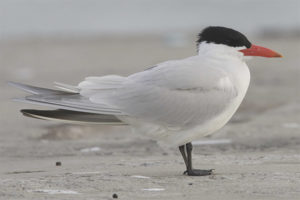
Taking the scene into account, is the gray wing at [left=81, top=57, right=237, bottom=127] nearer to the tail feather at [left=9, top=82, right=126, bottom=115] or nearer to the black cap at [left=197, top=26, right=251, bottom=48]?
the tail feather at [left=9, top=82, right=126, bottom=115]

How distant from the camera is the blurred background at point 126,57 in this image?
6707 mm

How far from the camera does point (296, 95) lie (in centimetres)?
952

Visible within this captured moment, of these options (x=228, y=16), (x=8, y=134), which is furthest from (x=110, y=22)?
(x=8, y=134)

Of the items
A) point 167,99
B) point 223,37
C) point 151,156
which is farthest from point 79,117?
point 151,156

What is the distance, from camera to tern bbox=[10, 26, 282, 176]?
5152mm

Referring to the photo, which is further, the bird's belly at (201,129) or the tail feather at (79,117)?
the bird's belly at (201,129)

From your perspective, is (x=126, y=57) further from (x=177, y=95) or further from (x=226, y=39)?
(x=177, y=95)

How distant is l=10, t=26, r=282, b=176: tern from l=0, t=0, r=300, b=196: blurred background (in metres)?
0.65

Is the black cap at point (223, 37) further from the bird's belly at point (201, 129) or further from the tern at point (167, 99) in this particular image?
the bird's belly at point (201, 129)

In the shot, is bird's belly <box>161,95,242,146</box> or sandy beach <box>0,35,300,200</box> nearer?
sandy beach <box>0,35,300,200</box>

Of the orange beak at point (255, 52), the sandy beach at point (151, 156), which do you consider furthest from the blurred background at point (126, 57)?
the orange beak at point (255, 52)

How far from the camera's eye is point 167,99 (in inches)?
206

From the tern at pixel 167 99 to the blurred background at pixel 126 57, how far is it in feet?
2.12

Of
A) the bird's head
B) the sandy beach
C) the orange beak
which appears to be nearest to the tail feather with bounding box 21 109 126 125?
the sandy beach
